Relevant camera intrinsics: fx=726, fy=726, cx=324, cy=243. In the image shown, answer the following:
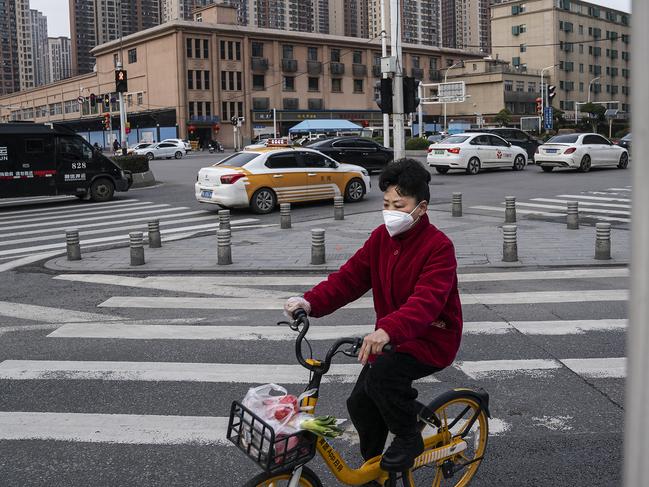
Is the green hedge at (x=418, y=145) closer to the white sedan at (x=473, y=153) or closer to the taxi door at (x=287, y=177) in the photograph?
the white sedan at (x=473, y=153)

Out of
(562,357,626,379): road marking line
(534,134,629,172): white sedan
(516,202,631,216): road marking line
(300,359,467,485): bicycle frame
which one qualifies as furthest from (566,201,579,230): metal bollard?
(534,134,629,172): white sedan

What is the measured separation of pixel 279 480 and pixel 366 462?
0.63 m

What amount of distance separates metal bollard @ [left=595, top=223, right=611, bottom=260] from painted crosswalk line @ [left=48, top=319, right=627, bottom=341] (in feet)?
12.4

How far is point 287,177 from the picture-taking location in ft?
59.8

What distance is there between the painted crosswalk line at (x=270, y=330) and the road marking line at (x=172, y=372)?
86 centimetres

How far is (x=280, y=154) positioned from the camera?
18172 millimetres

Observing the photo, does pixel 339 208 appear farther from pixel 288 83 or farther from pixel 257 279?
pixel 288 83

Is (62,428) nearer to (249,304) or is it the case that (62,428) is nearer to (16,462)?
(16,462)

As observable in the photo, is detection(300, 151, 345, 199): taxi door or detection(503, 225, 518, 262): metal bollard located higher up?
detection(300, 151, 345, 199): taxi door

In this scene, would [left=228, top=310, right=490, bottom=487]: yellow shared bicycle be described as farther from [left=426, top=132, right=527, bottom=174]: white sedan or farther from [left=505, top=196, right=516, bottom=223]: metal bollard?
[left=426, top=132, right=527, bottom=174]: white sedan

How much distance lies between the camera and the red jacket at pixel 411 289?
10.2 feet

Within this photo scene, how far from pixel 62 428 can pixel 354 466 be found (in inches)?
78.7

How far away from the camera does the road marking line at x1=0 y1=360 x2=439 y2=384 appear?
5684 mm

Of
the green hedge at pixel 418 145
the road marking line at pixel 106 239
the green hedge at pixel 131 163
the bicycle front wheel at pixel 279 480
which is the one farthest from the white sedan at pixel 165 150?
the bicycle front wheel at pixel 279 480
